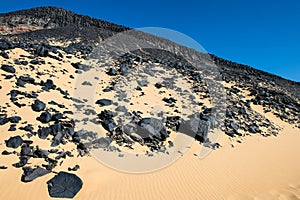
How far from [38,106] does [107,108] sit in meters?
3.11

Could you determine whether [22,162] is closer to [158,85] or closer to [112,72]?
[112,72]

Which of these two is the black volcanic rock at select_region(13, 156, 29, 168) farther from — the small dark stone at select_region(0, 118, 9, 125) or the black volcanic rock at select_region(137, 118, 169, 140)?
the black volcanic rock at select_region(137, 118, 169, 140)

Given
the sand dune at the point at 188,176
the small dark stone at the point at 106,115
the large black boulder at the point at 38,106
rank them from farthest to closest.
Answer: the small dark stone at the point at 106,115 < the large black boulder at the point at 38,106 < the sand dune at the point at 188,176

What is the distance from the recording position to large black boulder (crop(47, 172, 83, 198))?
5459 millimetres

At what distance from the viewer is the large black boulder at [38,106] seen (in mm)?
8730

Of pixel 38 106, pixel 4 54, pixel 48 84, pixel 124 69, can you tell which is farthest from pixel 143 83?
pixel 4 54

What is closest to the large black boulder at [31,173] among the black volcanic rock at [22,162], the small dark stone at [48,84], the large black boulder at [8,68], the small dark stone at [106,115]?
the black volcanic rock at [22,162]

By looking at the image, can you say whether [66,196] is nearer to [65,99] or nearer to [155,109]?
[65,99]

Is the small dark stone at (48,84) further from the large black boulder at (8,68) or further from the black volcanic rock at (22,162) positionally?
the black volcanic rock at (22,162)

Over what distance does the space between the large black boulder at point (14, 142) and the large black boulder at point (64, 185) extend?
1906mm

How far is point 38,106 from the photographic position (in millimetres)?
8789

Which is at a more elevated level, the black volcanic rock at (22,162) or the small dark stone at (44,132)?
the small dark stone at (44,132)

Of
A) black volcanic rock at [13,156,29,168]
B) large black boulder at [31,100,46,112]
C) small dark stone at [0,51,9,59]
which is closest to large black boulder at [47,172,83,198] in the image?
black volcanic rock at [13,156,29,168]

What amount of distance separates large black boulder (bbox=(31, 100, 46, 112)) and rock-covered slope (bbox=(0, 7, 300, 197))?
0.05 m
